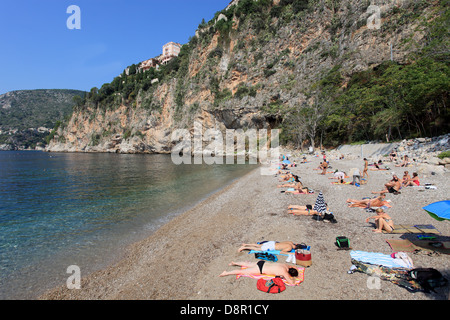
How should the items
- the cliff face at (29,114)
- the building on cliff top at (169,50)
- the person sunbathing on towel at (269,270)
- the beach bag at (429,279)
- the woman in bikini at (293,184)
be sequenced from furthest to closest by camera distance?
1. the cliff face at (29,114)
2. the building on cliff top at (169,50)
3. the woman in bikini at (293,184)
4. the person sunbathing on towel at (269,270)
5. the beach bag at (429,279)

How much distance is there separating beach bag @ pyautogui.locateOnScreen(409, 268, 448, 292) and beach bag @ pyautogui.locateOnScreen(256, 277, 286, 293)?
84.8 inches

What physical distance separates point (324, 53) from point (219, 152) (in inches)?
1088

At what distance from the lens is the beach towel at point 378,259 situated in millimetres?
4277

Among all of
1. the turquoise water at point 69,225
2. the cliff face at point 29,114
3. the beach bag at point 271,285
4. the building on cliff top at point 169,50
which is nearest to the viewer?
the beach bag at point 271,285

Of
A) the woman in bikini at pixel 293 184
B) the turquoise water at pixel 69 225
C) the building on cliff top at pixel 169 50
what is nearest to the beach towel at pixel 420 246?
the woman in bikini at pixel 293 184

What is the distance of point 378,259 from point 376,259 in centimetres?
5

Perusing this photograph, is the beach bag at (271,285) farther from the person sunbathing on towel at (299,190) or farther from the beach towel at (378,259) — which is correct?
the person sunbathing on towel at (299,190)

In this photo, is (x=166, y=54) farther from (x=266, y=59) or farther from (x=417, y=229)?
(x=417, y=229)

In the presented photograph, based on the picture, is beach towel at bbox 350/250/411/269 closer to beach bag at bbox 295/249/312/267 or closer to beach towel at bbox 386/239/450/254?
beach towel at bbox 386/239/450/254

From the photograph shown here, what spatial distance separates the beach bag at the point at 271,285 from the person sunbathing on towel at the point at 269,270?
17cm

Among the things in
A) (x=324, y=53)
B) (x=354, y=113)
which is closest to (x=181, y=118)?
(x=324, y=53)

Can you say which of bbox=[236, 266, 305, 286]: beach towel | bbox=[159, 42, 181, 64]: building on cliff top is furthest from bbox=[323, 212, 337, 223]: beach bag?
bbox=[159, 42, 181, 64]: building on cliff top
